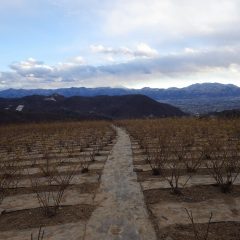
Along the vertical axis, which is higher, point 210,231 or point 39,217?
point 210,231

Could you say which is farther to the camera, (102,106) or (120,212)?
(102,106)

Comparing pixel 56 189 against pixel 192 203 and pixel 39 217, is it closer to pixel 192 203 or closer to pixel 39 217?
pixel 39 217

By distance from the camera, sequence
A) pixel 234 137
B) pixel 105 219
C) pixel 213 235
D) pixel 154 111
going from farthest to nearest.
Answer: pixel 154 111, pixel 234 137, pixel 105 219, pixel 213 235

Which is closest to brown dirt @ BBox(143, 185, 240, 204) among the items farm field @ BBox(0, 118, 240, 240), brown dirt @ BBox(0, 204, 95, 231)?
farm field @ BBox(0, 118, 240, 240)

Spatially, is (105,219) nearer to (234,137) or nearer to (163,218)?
(163,218)

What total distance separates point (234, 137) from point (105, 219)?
11147 mm

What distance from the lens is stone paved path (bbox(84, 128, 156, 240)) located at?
5203mm

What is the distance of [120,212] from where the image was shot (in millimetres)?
6109

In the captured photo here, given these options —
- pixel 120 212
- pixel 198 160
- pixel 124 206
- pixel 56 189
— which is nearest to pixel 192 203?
pixel 124 206

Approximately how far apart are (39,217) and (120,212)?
4.06 feet

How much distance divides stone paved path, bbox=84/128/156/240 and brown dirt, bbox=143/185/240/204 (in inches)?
7.9

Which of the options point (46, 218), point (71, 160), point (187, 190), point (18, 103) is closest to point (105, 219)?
point (46, 218)

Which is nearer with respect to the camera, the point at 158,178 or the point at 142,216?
the point at 142,216

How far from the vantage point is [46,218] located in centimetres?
615
